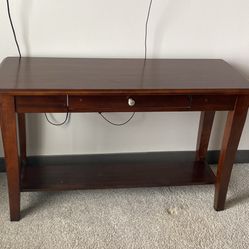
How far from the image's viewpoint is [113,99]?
1.39 meters

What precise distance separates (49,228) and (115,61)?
0.84m

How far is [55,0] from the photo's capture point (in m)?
1.59

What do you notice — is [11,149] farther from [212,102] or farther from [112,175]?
[212,102]

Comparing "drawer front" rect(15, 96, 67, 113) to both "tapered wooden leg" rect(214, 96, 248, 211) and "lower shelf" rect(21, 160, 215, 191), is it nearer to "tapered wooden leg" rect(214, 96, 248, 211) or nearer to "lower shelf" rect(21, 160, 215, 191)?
"lower shelf" rect(21, 160, 215, 191)

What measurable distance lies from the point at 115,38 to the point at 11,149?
73cm

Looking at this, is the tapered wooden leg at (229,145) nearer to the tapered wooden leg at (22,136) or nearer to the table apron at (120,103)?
the table apron at (120,103)

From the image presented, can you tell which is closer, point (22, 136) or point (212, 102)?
point (212, 102)

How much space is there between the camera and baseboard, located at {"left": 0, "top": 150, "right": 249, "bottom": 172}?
6.39ft

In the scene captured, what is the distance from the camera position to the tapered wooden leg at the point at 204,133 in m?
1.86

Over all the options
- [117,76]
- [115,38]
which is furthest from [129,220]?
[115,38]

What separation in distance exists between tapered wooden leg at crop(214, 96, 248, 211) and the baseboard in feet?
1.24

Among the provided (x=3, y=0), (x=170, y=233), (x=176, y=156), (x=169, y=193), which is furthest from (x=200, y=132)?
(x=3, y=0)

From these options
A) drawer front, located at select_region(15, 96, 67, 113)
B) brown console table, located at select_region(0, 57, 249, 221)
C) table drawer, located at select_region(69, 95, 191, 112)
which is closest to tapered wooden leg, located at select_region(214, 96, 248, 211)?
brown console table, located at select_region(0, 57, 249, 221)

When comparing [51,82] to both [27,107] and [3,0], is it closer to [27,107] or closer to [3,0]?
[27,107]
